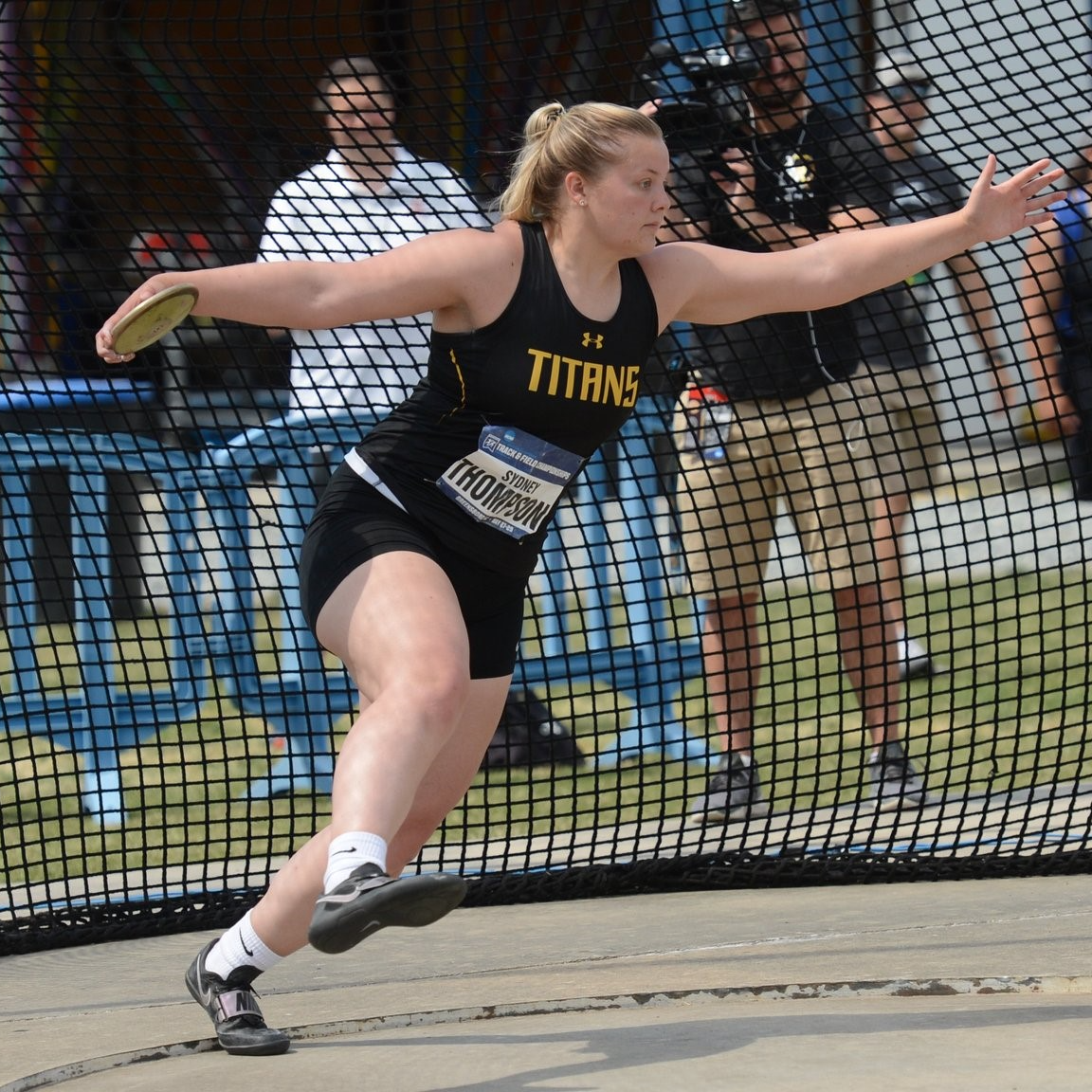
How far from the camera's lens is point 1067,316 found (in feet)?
27.8

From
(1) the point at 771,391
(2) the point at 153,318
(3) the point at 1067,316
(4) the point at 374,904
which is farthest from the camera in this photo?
(3) the point at 1067,316

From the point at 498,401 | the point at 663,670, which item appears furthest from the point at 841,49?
the point at 498,401

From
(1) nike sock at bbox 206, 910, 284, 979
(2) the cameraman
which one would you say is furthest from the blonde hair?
(2) the cameraman

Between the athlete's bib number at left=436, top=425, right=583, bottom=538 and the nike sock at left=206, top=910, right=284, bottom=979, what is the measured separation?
0.85 m

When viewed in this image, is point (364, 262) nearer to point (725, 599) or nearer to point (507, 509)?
point (507, 509)

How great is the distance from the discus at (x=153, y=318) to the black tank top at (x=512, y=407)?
554 millimetres

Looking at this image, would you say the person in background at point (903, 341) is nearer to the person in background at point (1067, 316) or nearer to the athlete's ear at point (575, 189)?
the person in background at point (1067, 316)

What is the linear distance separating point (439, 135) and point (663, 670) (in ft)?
11.7

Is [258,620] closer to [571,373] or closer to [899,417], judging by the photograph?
[899,417]

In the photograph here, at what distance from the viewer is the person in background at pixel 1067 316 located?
5.24 meters

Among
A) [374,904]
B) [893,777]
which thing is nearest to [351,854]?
[374,904]

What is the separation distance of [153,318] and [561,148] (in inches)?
35.1

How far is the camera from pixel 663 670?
23.0 ft

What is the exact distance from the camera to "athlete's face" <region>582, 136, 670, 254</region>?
322cm
